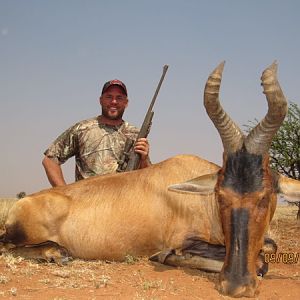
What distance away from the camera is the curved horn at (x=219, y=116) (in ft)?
16.0

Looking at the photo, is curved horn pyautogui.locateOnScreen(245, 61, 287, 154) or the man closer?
curved horn pyautogui.locateOnScreen(245, 61, 287, 154)

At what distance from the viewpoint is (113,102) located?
30.0ft

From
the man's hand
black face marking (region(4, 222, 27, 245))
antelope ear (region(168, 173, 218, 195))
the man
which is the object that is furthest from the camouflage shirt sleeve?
antelope ear (region(168, 173, 218, 195))

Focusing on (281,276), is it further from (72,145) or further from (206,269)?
(72,145)

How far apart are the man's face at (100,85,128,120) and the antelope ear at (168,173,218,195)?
4.18m

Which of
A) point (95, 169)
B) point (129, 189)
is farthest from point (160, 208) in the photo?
point (95, 169)

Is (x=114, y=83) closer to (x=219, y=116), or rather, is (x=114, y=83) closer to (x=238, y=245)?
(x=219, y=116)

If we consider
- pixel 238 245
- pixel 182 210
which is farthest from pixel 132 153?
pixel 238 245

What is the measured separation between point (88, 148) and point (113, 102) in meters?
1.04

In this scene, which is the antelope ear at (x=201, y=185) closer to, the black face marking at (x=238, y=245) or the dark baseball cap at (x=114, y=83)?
the black face marking at (x=238, y=245)

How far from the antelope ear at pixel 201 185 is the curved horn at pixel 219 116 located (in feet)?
1.20

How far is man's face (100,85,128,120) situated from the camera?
9133 mm

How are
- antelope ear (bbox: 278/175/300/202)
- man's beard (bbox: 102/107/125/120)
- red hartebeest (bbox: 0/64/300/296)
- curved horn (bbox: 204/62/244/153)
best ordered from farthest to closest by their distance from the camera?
1. man's beard (bbox: 102/107/125/120)
2. antelope ear (bbox: 278/175/300/202)
3. curved horn (bbox: 204/62/244/153)
4. red hartebeest (bbox: 0/64/300/296)

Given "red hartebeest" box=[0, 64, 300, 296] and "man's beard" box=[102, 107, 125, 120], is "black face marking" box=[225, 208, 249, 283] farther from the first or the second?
"man's beard" box=[102, 107, 125, 120]
